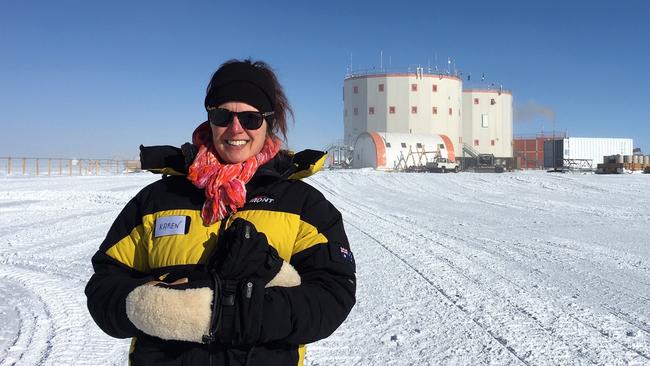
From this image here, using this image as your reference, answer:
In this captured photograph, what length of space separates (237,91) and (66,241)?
7.39 m

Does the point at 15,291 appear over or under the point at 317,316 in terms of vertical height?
under

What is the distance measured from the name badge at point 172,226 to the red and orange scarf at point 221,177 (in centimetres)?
6

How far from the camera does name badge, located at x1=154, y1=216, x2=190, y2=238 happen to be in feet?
5.09

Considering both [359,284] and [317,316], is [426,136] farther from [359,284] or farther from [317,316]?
[317,316]

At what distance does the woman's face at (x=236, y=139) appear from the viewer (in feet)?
5.51

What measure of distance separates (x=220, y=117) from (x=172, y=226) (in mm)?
381

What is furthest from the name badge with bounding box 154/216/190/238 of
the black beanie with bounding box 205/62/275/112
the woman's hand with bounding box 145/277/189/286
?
the black beanie with bounding box 205/62/275/112

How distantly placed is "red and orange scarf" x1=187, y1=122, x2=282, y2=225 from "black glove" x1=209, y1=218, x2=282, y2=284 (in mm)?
133

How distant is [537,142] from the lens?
59094 millimetres

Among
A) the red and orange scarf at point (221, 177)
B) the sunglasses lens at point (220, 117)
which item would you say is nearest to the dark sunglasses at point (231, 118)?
the sunglasses lens at point (220, 117)

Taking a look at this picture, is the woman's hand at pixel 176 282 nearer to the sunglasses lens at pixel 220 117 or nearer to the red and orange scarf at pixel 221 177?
the red and orange scarf at pixel 221 177

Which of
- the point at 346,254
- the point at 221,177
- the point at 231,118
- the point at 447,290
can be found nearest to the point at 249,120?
the point at 231,118

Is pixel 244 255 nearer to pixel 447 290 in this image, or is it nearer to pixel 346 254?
pixel 346 254

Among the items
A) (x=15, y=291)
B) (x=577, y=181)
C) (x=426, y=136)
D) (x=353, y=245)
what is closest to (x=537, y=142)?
(x=426, y=136)
